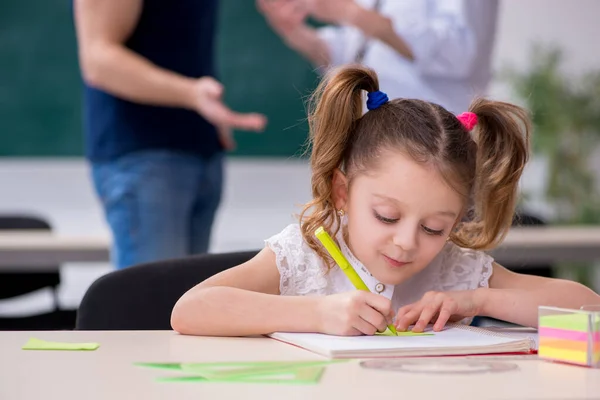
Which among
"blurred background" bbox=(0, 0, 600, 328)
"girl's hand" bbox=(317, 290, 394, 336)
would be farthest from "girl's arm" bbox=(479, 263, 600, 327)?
"blurred background" bbox=(0, 0, 600, 328)

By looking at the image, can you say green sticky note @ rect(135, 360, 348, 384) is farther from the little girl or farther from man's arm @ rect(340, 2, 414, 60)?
man's arm @ rect(340, 2, 414, 60)

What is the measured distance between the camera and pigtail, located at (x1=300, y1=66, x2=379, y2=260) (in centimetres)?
147

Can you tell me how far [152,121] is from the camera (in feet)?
7.24

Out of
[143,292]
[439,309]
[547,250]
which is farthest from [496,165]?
[547,250]

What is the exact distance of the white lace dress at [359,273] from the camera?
4.81 ft

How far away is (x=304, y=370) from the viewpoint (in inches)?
36.9

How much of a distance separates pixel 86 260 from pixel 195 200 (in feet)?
2.61

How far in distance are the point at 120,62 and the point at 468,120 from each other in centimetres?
95

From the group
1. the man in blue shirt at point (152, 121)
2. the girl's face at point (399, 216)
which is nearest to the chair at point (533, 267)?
the man in blue shirt at point (152, 121)

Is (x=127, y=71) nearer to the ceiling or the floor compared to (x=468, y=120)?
nearer to the ceiling

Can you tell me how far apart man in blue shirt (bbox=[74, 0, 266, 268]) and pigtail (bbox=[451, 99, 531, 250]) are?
0.71m

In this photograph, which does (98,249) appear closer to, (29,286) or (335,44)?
(29,286)

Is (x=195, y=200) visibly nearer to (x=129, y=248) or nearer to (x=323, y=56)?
(x=129, y=248)

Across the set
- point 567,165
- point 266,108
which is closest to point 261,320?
point 266,108
